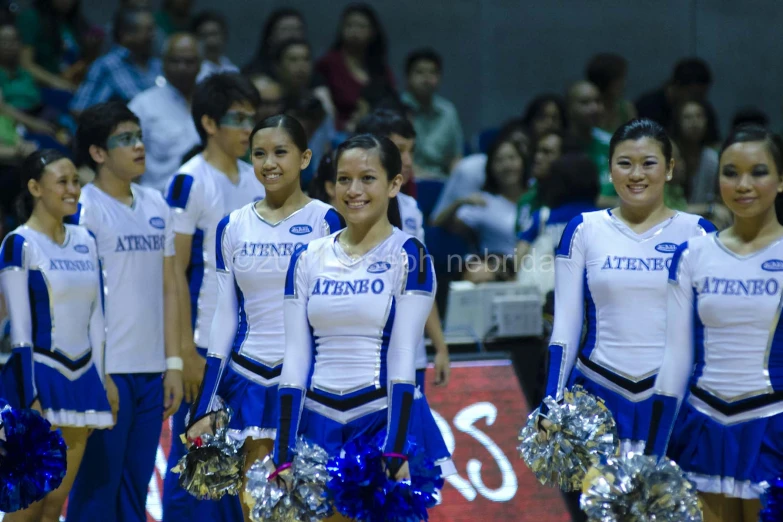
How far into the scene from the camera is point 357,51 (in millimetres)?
9734

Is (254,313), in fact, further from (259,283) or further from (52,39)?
(52,39)

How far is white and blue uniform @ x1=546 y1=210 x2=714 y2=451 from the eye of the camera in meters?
4.70

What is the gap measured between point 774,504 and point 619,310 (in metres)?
1.16

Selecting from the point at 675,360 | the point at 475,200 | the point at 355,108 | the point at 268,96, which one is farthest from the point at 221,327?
the point at 355,108

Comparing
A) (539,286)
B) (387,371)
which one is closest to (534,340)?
(539,286)

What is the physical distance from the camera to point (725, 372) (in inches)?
161

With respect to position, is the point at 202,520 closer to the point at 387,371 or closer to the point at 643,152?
the point at 387,371

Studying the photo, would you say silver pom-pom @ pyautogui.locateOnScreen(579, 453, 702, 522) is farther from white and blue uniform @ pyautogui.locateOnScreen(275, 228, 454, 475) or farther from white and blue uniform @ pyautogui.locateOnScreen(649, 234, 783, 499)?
white and blue uniform @ pyautogui.locateOnScreen(275, 228, 454, 475)

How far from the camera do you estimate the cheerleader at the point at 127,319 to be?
560cm

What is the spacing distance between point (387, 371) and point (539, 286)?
325cm

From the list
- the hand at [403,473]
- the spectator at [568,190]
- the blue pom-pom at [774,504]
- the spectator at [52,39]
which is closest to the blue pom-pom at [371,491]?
the hand at [403,473]

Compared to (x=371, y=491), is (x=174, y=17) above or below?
above

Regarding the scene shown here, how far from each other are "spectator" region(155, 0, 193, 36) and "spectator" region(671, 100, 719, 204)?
407 centimetres

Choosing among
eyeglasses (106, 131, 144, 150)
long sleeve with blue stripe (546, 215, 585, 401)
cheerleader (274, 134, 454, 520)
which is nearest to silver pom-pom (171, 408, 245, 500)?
cheerleader (274, 134, 454, 520)
